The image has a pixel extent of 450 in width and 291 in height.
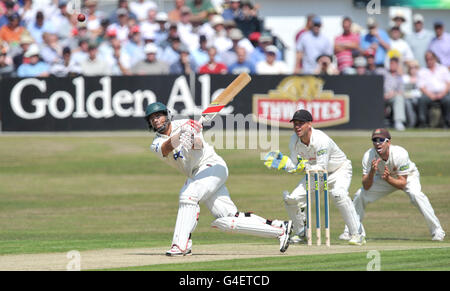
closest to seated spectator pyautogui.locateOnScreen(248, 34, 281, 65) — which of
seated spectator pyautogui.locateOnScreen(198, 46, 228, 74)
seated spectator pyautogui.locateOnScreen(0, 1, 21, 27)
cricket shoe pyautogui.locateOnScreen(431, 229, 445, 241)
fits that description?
seated spectator pyautogui.locateOnScreen(198, 46, 228, 74)

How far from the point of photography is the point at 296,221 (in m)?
12.4

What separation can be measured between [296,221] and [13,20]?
1437cm

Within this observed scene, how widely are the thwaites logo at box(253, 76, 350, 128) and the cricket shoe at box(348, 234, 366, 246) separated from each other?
9.34m

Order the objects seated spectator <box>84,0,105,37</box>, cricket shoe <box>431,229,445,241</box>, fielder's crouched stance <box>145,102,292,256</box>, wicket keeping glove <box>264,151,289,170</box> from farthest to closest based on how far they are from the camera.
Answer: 1. seated spectator <box>84,0,105,37</box>
2. cricket shoe <box>431,229,445,241</box>
3. wicket keeping glove <box>264,151,289,170</box>
4. fielder's crouched stance <box>145,102,292,256</box>

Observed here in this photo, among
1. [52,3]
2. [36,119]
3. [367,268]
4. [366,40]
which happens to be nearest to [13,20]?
[52,3]

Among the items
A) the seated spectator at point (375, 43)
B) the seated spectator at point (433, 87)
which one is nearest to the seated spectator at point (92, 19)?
the seated spectator at point (375, 43)

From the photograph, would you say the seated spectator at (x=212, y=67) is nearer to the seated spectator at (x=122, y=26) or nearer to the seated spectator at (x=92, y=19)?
the seated spectator at (x=122, y=26)

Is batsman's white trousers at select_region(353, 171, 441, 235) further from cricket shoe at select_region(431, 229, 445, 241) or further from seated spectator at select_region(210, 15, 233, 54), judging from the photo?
seated spectator at select_region(210, 15, 233, 54)

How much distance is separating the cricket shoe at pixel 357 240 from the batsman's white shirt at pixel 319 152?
0.90m

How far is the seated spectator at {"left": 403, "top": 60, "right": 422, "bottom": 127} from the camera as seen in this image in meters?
22.2

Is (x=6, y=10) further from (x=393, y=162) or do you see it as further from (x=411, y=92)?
(x=393, y=162)

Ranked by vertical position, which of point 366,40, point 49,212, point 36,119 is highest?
point 366,40

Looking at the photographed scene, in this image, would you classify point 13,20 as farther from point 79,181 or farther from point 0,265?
point 0,265

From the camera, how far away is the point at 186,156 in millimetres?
10508
